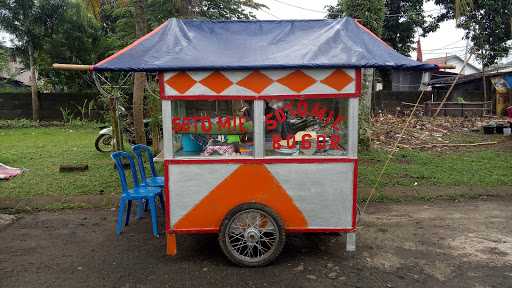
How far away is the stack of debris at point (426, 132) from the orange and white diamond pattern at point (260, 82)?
23.5ft

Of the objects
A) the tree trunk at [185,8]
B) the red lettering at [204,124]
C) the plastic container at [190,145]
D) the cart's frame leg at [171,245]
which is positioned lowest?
the cart's frame leg at [171,245]

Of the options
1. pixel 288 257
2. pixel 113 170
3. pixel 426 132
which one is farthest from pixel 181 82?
pixel 426 132

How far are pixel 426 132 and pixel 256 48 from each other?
419 inches

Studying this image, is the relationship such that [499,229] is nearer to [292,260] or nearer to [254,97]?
[292,260]

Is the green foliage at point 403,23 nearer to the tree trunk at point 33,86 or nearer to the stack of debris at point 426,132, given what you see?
the stack of debris at point 426,132

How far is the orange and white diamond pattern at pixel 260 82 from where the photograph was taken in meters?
4.00

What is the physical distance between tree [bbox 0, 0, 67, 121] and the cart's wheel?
16.5 metres

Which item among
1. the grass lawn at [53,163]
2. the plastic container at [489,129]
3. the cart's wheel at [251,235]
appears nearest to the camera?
the cart's wheel at [251,235]

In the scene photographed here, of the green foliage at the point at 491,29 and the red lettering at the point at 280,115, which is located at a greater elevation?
the green foliage at the point at 491,29

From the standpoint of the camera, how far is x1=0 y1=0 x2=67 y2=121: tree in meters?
16.9

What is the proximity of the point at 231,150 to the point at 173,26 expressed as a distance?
4.93ft

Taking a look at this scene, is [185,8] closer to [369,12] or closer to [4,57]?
[369,12]

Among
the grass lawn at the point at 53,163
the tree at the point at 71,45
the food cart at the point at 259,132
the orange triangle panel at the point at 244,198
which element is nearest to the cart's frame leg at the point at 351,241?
the food cart at the point at 259,132

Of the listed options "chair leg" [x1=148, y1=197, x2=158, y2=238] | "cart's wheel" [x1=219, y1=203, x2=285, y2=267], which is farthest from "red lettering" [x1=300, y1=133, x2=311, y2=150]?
"chair leg" [x1=148, y1=197, x2=158, y2=238]
